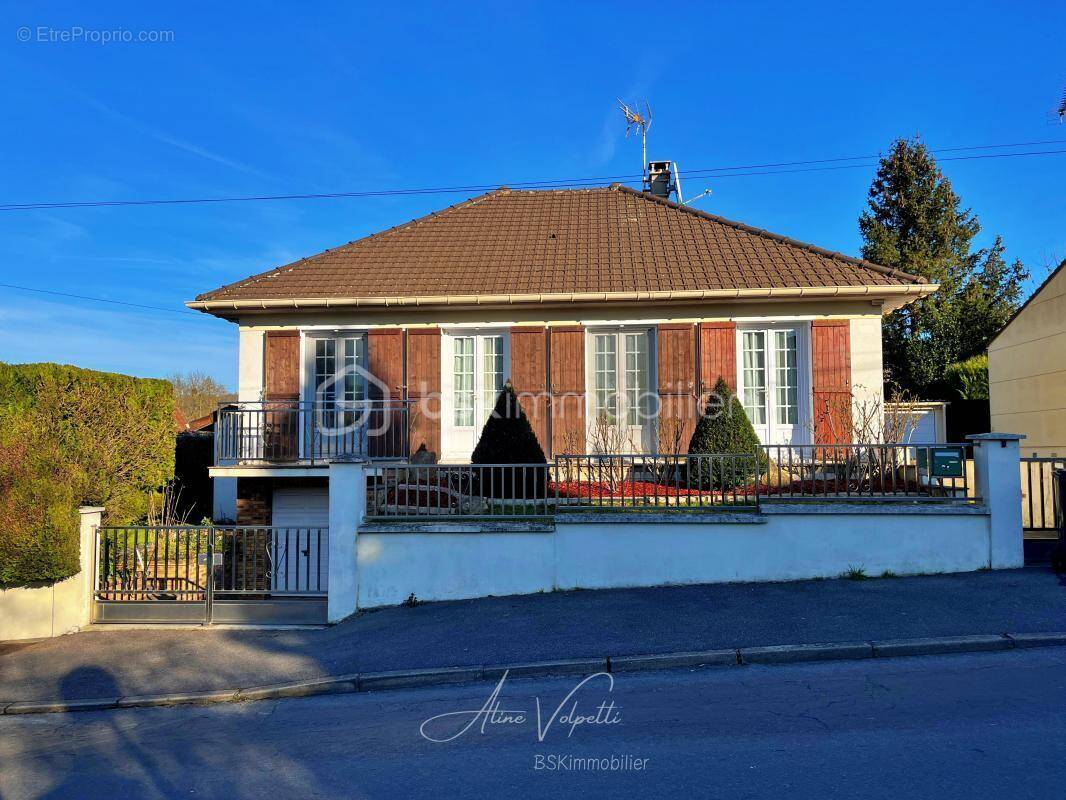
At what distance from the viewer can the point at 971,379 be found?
65.2 feet

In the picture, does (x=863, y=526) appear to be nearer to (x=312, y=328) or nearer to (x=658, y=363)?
(x=658, y=363)

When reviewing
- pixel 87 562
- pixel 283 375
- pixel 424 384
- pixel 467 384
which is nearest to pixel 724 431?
pixel 467 384

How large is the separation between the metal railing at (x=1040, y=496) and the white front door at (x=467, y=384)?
788cm

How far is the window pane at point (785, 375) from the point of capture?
12484mm

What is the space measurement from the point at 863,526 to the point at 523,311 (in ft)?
21.8

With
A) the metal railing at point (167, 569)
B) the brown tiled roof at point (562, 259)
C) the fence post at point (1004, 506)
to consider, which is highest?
the brown tiled roof at point (562, 259)

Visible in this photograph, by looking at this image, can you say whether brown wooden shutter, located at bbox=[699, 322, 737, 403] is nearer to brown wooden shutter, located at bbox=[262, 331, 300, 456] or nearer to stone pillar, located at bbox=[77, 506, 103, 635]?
brown wooden shutter, located at bbox=[262, 331, 300, 456]

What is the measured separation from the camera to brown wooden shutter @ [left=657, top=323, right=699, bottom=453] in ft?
40.9

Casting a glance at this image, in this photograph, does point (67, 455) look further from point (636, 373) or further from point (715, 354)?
point (715, 354)

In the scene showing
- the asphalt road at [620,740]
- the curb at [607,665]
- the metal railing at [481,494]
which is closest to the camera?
the asphalt road at [620,740]

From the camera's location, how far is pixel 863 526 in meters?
8.29

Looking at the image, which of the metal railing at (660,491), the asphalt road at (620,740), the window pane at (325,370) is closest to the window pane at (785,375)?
the metal railing at (660,491)

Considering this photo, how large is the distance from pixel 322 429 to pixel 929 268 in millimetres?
21668

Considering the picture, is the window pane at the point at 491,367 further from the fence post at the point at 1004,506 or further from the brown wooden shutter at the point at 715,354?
the fence post at the point at 1004,506
